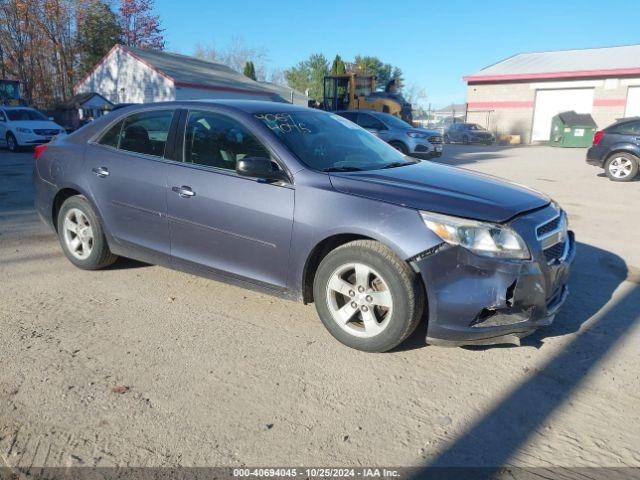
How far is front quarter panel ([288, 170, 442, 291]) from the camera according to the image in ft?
10.1

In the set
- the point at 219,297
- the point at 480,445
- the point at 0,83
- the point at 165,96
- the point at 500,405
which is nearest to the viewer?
the point at 480,445

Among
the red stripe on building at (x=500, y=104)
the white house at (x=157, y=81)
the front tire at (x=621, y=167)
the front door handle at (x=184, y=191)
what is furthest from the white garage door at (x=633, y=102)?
the front door handle at (x=184, y=191)

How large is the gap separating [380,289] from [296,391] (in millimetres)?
821

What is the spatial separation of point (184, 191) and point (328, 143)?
1.19 m

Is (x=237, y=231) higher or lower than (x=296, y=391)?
higher

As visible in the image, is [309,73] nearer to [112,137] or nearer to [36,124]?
[36,124]

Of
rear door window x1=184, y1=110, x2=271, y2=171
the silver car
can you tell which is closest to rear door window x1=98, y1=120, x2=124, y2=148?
rear door window x1=184, y1=110, x2=271, y2=171

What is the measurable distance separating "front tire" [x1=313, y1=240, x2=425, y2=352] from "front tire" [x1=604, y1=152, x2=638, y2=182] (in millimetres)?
11242

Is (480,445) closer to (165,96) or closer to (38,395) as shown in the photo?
(38,395)

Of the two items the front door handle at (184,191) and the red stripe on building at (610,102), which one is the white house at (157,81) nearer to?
the red stripe on building at (610,102)

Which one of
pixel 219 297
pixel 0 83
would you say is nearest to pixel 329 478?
pixel 219 297

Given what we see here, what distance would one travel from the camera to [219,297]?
4.30 m

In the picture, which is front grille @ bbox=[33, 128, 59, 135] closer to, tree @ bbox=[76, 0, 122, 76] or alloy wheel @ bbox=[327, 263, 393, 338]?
alloy wheel @ bbox=[327, 263, 393, 338]

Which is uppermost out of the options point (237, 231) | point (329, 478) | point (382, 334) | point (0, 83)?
point (0, 83)
